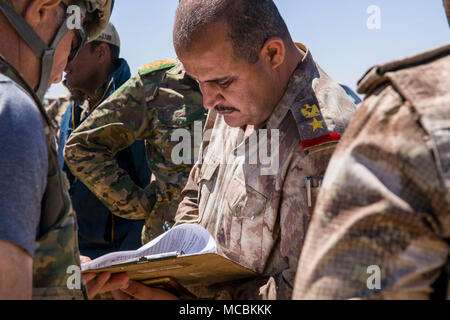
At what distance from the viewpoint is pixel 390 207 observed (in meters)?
1.30

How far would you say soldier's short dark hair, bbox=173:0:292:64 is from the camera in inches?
113

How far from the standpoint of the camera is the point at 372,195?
52.2 inches

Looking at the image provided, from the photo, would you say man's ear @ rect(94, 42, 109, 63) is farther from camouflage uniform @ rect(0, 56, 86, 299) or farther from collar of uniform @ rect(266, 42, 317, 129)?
camouflage uniform @ rect(0, 56, 86, 299)

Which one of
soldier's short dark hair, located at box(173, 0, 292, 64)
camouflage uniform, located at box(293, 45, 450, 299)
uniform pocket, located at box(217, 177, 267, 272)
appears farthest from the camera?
soldier's short dark hair, located at box(173, 0, 292, 64)

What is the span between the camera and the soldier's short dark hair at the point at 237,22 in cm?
287

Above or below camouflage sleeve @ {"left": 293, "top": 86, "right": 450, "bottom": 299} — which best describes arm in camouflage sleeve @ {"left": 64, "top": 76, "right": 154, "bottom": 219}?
below

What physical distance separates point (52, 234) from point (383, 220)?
3.30 ft

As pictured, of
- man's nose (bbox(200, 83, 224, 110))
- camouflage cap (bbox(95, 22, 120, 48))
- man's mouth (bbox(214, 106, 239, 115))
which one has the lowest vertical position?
man's mouth (bbox(214, 106, 239, 115))

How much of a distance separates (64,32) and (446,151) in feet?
4.89

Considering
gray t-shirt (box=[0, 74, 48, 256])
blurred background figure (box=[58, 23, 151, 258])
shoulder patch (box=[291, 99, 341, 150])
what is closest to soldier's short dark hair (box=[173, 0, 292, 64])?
shoulder patch (box=[291, 99, 341, 150])

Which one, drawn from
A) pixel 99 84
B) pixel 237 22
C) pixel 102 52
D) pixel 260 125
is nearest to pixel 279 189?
pixel 260 125

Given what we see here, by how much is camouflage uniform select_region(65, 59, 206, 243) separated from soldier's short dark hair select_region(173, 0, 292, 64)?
194 cm

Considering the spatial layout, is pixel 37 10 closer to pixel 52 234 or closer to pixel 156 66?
pixel 52 234

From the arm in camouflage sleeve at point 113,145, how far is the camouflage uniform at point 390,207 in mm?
3607
